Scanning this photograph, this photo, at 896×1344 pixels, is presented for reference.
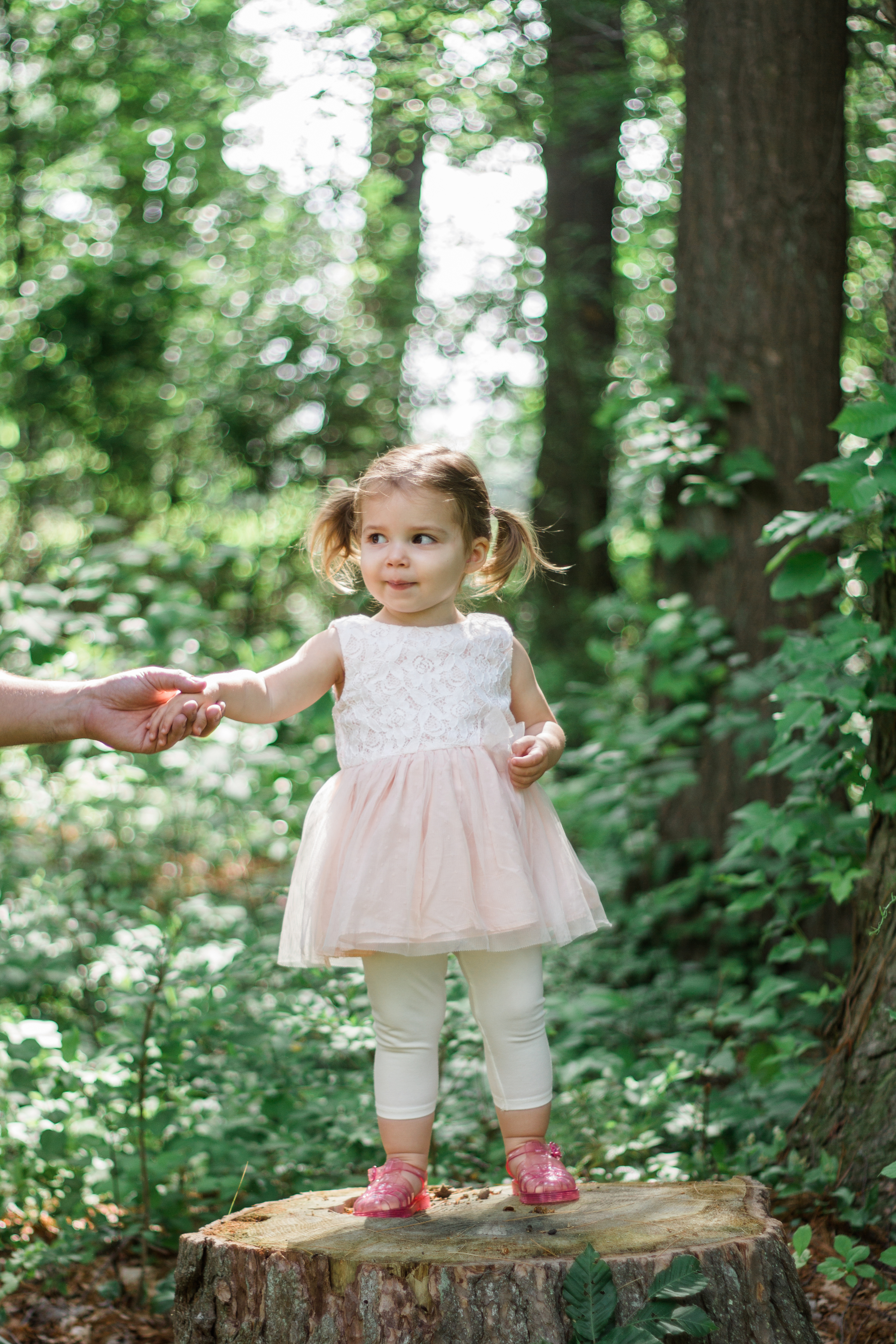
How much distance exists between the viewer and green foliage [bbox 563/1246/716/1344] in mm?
1586

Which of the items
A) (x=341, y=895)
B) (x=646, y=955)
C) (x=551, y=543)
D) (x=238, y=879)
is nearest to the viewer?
(x=341, y=895)

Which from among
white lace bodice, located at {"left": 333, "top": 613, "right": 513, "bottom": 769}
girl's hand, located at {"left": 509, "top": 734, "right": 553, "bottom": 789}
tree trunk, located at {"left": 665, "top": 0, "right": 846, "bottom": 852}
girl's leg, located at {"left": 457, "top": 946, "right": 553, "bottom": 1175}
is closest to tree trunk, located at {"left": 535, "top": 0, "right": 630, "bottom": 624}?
tree trunk, located at {"left": 665, "top": 0, "right": 846, "bottom": 852}

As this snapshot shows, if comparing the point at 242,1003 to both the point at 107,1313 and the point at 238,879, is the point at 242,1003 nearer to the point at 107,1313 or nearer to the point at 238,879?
the point at 107,1313

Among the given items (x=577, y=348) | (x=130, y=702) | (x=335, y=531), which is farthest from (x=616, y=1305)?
(x=577, y=348)

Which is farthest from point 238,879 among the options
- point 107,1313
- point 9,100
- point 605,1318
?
point 9,100

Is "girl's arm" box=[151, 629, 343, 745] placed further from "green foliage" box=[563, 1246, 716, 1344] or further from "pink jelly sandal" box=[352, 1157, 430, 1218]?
"green foliage" box=[563, 1246, 716, 1344]

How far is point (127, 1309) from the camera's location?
8.11ft

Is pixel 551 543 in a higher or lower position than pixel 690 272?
lower

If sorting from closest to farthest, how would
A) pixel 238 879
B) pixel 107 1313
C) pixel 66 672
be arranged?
pixel 107 1313
pixel 66 672
pixel 238 879

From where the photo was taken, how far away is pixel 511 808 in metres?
2.12

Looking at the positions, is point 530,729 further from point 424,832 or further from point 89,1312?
point 89,1312

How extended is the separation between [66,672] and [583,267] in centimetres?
556

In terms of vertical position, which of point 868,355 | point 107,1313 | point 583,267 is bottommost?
point 107,1313

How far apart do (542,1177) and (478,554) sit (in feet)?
4.25
